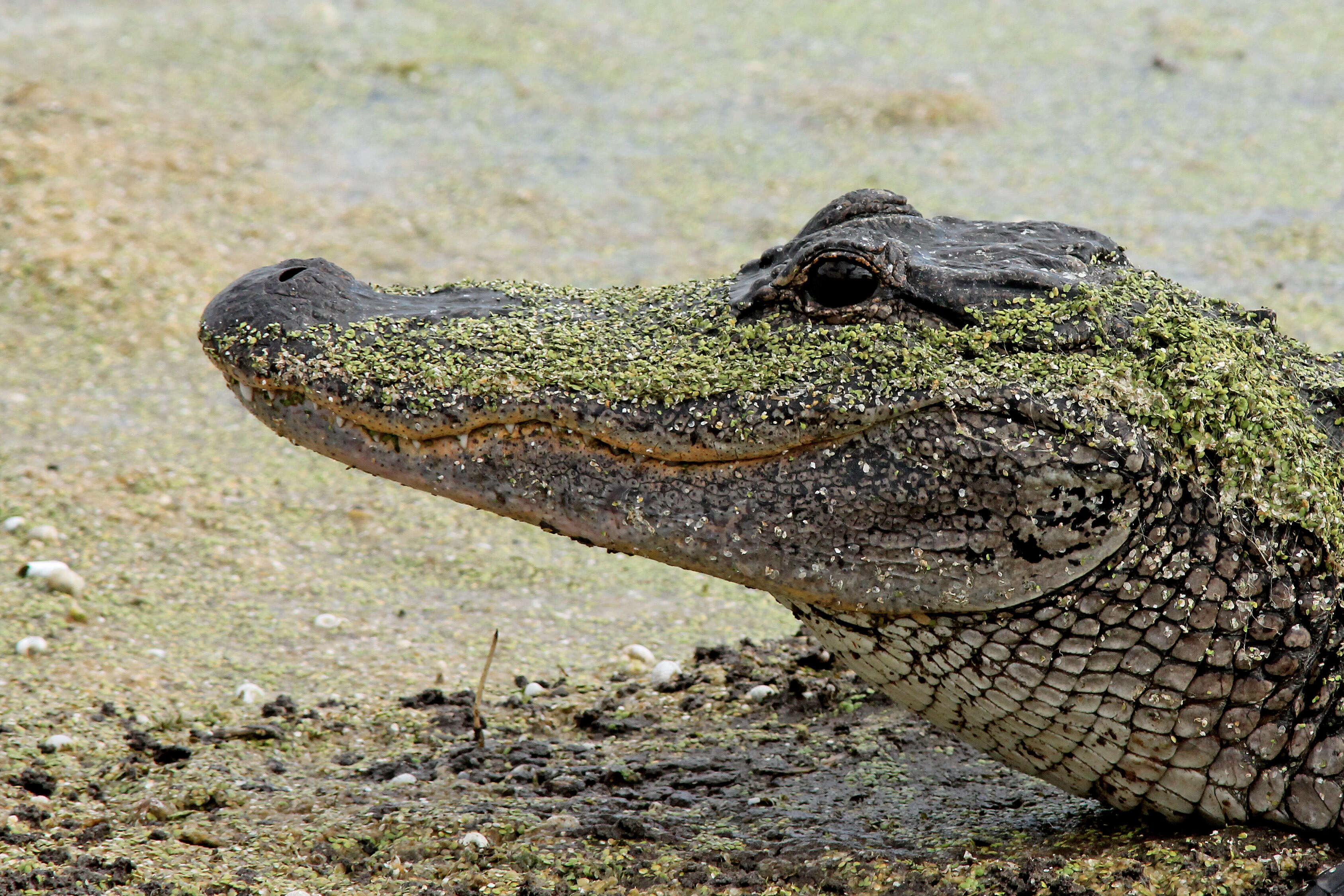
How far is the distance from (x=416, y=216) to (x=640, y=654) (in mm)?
4346

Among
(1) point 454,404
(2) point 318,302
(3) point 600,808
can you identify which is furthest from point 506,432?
(3) point 600,808

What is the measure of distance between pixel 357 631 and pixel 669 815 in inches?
63.3

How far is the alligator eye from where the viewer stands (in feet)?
8.99

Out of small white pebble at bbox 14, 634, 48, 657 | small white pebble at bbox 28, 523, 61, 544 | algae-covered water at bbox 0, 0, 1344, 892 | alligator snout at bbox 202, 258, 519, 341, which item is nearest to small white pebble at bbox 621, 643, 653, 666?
algae-covered water at bbox 0, 0, 1344, 892

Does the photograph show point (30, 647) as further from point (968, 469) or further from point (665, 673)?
point (968, 469)

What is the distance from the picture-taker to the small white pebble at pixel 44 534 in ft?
15.1

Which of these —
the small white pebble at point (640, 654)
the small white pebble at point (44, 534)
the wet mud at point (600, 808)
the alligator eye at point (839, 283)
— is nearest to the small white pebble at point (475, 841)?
the wet mud at point (600, 808)

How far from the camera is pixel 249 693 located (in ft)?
12.8

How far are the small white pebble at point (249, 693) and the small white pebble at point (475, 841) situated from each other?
111 centimetres

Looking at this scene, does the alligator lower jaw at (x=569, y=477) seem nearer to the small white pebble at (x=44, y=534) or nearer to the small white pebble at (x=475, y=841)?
the small white pebble at (x=475, y=841)

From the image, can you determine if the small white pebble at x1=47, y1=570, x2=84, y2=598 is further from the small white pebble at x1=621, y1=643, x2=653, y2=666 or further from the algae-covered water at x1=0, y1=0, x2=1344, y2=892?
the small white pebble at x1=621, y1=643, x2=653, y2=666

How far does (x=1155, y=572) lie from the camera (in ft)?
8.48

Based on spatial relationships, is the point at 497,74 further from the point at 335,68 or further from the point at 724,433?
the point at 724,433

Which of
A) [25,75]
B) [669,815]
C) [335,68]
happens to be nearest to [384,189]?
[335,68]
